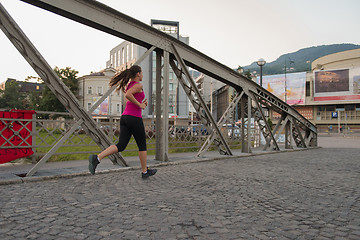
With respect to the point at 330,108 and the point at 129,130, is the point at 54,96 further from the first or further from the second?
the point at 330,108

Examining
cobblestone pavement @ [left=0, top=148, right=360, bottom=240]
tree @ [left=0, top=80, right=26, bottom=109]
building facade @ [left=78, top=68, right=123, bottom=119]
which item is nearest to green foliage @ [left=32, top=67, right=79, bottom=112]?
building facade @ [left=78, top=68, right=123, bottom=119]

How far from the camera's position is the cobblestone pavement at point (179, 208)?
2512 millimetres

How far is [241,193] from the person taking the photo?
13.3ft

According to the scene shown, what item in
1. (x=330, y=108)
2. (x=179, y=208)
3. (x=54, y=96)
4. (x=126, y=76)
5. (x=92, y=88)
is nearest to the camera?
(x=179, y=208)

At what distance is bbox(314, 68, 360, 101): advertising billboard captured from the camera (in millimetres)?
67562

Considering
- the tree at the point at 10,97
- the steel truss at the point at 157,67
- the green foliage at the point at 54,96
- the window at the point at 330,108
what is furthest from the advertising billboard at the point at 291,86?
the steel truss at the point at 157,67

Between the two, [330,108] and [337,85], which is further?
[330,108]

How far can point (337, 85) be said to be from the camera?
6969cm

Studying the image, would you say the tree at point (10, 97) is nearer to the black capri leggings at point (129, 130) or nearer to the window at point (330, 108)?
the black capri leggings at point (129, 130)

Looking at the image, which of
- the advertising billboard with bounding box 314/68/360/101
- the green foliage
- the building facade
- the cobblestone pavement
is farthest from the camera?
the advertising billboard with bounding box 314/68/360/101

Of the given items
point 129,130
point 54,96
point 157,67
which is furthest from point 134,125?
point 54,96

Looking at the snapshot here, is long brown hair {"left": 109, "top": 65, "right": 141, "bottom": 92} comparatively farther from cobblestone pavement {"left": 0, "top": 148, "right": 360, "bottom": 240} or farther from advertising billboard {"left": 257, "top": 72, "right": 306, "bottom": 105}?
advertising billboard {"left": 257, "top": 72, "right": 306, "bottom": 105}

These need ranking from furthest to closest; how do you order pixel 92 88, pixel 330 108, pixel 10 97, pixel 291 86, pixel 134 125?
1. pixel 291 86
2. pixel 330 108
3. pixel 10 97
4. pixel 92 88
5. pixel 134 125

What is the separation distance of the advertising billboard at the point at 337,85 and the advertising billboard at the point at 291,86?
→ 133 inches
